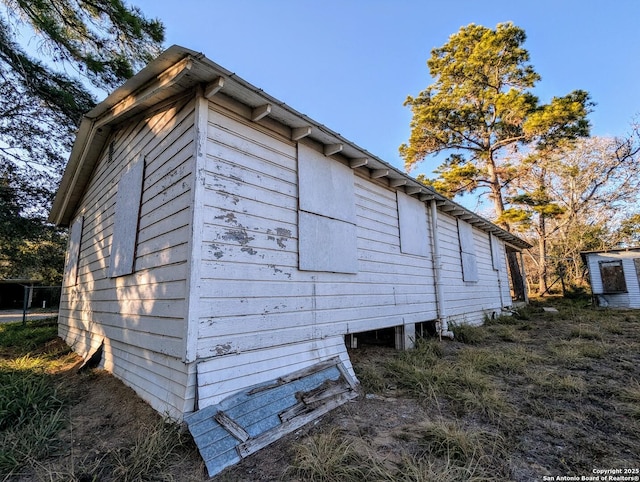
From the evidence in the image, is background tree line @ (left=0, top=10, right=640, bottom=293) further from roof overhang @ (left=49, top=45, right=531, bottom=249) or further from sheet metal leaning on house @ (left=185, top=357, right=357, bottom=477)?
sheet metal leaning on house @ (left=185, top=357, right=357, bottom=477)

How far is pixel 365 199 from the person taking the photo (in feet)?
17.0

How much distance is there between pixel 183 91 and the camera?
340cm

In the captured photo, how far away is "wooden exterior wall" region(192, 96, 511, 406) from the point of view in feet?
9.52

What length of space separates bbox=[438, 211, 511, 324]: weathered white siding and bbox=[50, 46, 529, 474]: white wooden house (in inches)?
67.6

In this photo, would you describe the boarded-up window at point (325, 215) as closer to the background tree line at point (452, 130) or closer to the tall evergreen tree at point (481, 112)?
the background tree line at point (452, 130)

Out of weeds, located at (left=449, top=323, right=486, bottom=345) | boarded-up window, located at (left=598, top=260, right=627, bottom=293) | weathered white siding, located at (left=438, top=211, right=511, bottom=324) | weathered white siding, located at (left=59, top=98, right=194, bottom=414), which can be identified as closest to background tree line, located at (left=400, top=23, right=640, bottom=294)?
boarded-up window, located at (left=598, top=260, right=627, bottom=293)

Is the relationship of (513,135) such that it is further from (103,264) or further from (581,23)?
→ (103,264)

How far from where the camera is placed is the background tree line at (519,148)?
13281mm

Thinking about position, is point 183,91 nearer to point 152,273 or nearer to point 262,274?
point 152,273

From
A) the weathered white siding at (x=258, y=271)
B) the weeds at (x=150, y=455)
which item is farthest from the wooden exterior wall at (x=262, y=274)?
the weeds at (x=150, y=455)

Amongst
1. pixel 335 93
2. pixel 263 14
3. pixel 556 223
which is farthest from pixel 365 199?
pixel 556 223

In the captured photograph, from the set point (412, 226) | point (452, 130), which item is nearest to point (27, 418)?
point (412, 226)

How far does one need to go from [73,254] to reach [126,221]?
4.47m

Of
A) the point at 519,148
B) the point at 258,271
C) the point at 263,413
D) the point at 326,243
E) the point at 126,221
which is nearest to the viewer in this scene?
the point at 263,413
